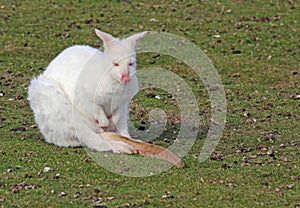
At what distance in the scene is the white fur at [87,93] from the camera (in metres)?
7.91

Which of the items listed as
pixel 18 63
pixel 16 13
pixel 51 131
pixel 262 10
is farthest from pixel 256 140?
pixel 16 13

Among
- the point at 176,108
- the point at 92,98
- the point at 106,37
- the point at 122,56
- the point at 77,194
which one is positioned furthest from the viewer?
the point at 176,108

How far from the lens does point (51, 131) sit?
27.8 ft

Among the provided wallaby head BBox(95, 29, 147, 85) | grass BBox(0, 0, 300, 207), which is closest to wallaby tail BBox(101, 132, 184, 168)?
grass BBox(0, 0, 300, 207)

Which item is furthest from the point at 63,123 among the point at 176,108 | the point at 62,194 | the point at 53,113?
the point at 176,108

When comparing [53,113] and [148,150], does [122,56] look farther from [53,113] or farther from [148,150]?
[53,113]

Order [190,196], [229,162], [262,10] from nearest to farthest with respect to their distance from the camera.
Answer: [190,196] → [229,162] → [262,10]

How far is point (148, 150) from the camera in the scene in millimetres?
7848

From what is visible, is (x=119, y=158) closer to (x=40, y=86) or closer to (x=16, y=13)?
(x=40, y=86)

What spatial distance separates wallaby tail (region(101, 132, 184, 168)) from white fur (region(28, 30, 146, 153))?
7cm

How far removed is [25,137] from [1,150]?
0.64 metres

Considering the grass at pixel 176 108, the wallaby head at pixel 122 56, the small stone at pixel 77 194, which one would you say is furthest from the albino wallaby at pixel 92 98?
the small stone at pixel 77 194

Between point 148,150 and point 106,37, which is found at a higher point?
point 106,37

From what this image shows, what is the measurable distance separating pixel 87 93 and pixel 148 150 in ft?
3.04
